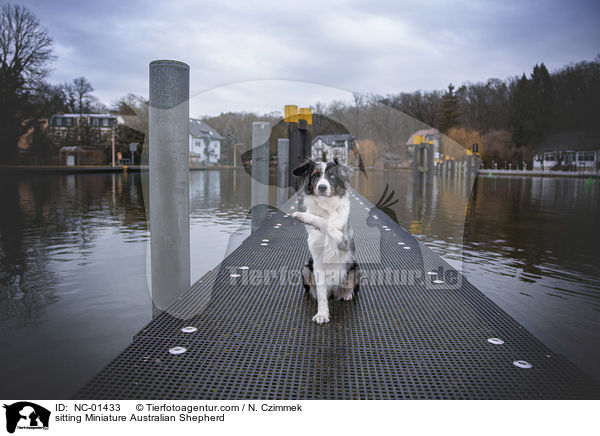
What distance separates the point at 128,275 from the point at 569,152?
69.5 meters

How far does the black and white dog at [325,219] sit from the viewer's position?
3494 millimetres

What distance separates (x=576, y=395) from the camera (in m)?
2.45

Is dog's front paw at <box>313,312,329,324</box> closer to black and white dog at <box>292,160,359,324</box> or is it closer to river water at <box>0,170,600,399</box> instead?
black and white dog at <box>292,160,359,324</box>

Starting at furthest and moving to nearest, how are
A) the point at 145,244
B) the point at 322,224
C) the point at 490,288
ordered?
the point at 145,244
the point at 490,288
the point at 322,224

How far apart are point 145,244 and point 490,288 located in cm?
548

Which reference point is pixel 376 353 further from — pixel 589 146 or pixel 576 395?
pixel 589 146

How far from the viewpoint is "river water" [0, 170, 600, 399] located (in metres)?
3.41

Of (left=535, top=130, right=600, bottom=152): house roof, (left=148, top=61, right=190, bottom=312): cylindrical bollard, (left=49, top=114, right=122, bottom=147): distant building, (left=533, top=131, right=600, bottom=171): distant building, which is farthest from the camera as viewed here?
(left=535, top=130, right=600, bottom=152): house roof

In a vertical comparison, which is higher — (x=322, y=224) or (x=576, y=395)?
(x=322, y=224)

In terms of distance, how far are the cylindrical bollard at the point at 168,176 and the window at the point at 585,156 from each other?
68601mm
